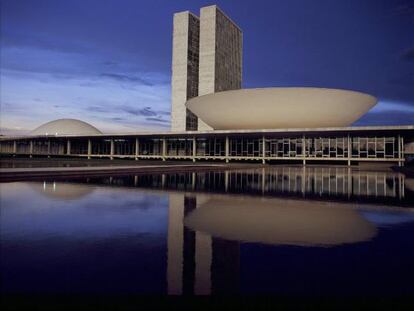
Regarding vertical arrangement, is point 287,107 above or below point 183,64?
below

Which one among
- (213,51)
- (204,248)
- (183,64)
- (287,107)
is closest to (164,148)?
(287,107)

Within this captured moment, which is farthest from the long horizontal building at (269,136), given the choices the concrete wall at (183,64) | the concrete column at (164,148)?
the concrete wall at (183,64)

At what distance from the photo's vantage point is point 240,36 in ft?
351

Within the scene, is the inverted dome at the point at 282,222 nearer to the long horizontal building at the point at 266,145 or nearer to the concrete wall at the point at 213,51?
the long horizontal building at the point at 266,145

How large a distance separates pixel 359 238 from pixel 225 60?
95.5 meters

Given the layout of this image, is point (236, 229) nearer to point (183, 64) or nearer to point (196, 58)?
point (183, 64)

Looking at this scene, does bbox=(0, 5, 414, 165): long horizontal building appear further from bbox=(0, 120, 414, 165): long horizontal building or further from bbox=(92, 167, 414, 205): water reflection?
bbox=(92, 167, 414, 205): water reflection

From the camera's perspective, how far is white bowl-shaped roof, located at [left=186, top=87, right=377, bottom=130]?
1501 inches

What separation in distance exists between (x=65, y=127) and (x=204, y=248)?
84.1 meters

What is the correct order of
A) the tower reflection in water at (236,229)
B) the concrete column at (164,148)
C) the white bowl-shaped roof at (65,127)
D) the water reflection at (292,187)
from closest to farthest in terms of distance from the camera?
the tower reflection in water at (236,229)
the water reflection at (292,187)
the concrete column at (164,148)
the white bowl-shaped roof at (65,127)

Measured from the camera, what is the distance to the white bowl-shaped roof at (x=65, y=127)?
263ft

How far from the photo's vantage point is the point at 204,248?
173 inches

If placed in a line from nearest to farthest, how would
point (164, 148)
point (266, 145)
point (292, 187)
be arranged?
point (292, 187) → point (266, 145) → point (164, 148)

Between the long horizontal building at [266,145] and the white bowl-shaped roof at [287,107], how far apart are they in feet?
7.50
